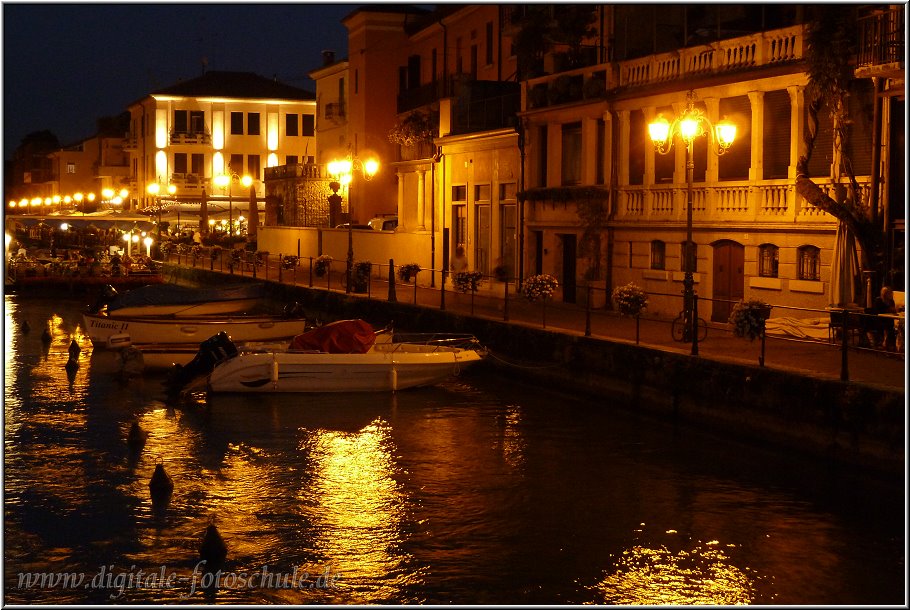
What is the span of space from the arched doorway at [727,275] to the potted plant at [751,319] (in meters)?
6.45

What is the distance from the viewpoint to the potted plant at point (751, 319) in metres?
20.0

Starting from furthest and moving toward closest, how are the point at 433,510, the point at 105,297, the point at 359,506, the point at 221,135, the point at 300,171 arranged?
the point at 221,135
the point at 300,171
the point at 105,297
the point at 359,506
the point at 433,510

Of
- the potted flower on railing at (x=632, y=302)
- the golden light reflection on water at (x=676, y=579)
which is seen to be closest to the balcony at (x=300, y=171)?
the potted flower on railing at (x=632, y=302)

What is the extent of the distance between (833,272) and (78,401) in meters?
15.5

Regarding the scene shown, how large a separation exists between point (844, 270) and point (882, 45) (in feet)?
13.6

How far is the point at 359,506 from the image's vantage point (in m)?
16.4

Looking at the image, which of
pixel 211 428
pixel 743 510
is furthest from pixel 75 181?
pixel 743 510

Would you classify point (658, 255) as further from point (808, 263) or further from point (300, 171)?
point (300, 171)

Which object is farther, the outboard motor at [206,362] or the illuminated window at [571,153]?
the illuminated window at [571,153]

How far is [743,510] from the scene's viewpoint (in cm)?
1609

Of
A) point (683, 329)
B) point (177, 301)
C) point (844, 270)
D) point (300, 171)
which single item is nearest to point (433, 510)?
point (683, 329)
